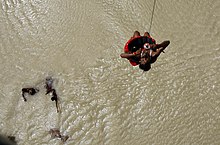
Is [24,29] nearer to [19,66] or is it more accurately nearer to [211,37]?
[19,66]

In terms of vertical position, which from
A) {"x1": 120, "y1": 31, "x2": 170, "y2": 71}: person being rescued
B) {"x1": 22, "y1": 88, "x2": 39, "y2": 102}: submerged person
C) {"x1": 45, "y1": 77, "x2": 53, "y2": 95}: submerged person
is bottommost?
{"x1": 22, "y1": 88, "x2": 39, "y2": 102}: submerged person

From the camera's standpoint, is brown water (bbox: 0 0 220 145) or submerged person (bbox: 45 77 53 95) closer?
brown water (bbox: 0 0 220 145)

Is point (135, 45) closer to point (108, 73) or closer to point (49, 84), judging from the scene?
point (108, 73)

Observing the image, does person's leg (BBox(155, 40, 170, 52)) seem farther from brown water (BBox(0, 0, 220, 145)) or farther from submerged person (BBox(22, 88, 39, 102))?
submerged person (BBox(22, 88, 39, 102))

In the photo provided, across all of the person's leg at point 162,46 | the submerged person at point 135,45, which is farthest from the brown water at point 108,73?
the person's leg at point 162,46

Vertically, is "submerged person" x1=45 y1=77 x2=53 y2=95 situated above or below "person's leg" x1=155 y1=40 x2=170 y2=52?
below

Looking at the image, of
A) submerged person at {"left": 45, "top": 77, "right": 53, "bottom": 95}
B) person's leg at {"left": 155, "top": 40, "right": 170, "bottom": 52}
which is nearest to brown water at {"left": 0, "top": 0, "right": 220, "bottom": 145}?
submerged person at {"left": 45, "top": 77, "right": 53, "bottom": 95}

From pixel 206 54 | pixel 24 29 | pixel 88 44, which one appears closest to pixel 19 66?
pixel 24 29
